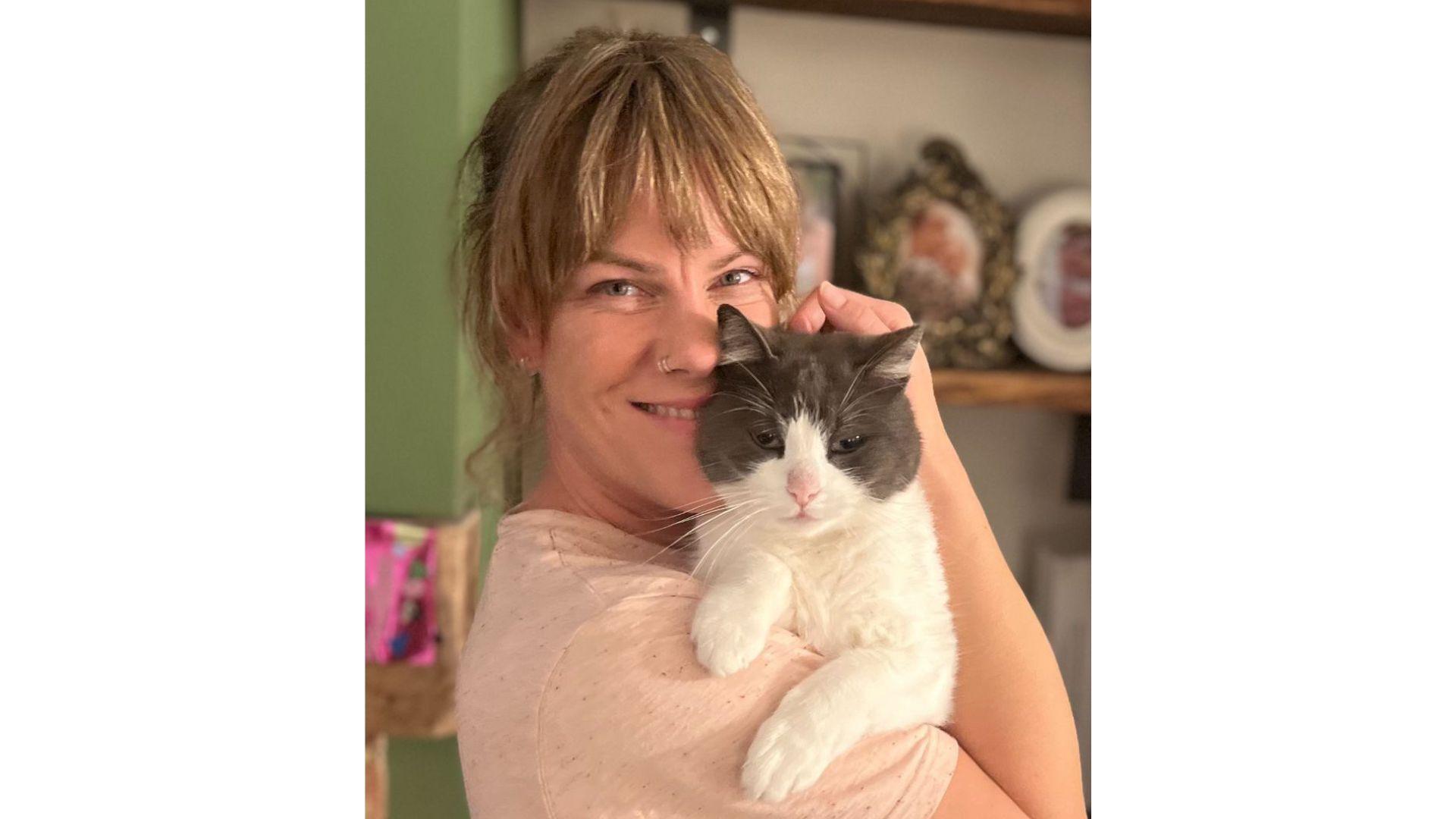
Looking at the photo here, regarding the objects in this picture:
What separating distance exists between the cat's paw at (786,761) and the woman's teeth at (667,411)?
0.29m

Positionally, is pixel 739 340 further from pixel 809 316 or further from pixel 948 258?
pixel 948 258

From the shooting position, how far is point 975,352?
118 cm

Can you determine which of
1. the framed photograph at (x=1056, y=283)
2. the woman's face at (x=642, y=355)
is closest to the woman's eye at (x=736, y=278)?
the woman's face at (x=642, y=355)

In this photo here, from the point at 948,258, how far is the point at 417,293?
57cm

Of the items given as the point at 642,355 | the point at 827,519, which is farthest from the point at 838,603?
the point at 642,355

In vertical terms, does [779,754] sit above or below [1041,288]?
below

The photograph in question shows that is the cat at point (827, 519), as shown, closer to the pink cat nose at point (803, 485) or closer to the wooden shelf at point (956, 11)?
the pink cat nose at point (803, 485)

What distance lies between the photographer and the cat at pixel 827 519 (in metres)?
0.96

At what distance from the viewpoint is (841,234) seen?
115 cm

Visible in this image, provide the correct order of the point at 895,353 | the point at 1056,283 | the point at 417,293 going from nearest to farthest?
1. the point at 895,353
2. the point at 417,293
3. the point at 1056,283
